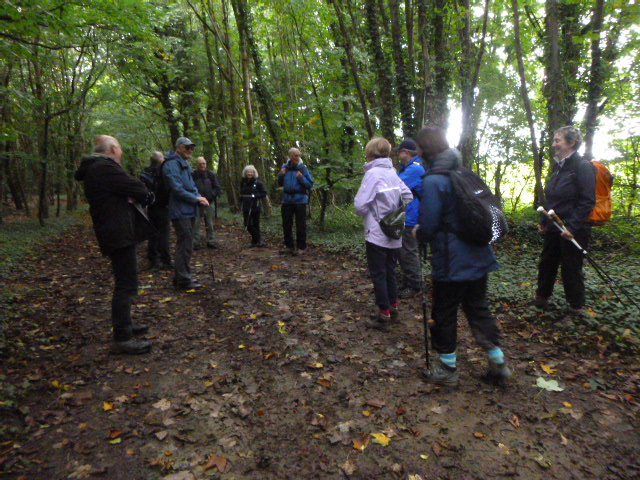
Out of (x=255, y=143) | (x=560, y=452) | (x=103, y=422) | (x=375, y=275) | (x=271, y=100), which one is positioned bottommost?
(x=560, y=452)

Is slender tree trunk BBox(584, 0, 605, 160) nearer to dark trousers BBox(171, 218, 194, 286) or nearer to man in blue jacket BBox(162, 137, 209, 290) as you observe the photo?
man in blue jacket BBox(162, 137, 209, 290)

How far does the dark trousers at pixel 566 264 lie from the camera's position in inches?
181

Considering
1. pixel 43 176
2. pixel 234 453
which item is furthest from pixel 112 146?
pixel 43 176

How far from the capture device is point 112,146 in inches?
165

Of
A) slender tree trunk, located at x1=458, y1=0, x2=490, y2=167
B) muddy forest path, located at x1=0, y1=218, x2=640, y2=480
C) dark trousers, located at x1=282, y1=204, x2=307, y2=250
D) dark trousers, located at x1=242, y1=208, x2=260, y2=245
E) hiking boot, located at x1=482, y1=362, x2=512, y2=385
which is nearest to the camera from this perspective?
muddy forest path, located at x1=0, y1=218, x2=640, y2=480

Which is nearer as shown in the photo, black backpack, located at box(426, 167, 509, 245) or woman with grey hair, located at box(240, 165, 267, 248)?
black backpack, located at box(426, 167, 509, 245)

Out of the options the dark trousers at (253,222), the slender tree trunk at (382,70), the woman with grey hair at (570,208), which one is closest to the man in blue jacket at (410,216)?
the woman with grey hair at (570,208)

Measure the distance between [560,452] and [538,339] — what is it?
82.0 inches

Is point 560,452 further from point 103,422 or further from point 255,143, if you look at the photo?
point 255,143

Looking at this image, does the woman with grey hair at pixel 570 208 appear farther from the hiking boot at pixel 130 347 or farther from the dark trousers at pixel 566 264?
the hiking boot at pixel 130 347

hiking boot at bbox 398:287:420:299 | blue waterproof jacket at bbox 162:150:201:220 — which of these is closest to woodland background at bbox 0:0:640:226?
blue waterproof jacket at bbox 162:150:201:220

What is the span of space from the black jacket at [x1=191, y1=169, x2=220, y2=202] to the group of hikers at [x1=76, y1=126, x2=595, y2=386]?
7.41 feet

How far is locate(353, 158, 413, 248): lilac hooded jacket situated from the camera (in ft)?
15.1

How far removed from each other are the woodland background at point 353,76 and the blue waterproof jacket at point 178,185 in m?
2.81
